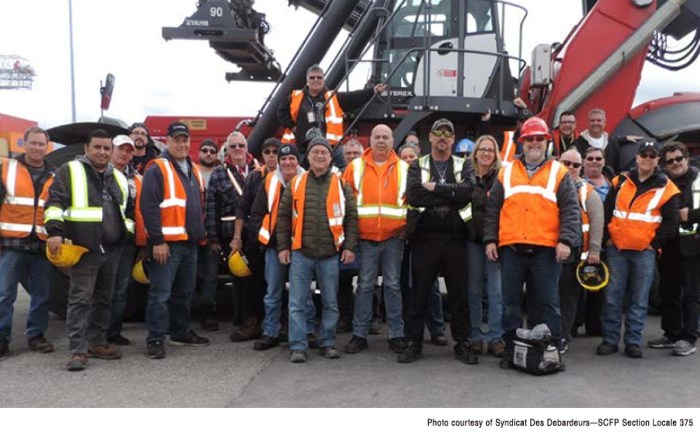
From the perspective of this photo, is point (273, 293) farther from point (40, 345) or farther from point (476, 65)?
point (476, 65)

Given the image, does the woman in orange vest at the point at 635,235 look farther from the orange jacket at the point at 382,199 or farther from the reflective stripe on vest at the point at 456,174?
the orange jacket at the point at 382,199

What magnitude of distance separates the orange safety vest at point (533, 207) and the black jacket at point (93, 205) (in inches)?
128

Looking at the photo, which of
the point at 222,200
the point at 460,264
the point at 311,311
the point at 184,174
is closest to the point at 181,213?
the point at 184,174

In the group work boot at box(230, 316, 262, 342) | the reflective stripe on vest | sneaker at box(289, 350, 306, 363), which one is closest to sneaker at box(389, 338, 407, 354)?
sneaker at box(289, 350, 306, 363)

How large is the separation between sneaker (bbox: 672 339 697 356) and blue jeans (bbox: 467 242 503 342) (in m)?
1.52

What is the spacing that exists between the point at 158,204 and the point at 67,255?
83 centimetres

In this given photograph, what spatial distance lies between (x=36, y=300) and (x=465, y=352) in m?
3.89

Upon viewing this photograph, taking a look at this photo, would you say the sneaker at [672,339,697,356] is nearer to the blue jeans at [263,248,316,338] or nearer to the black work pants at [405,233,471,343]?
the black work pants at [405,233,471,343]

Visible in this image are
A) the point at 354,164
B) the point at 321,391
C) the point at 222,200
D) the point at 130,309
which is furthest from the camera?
the point at 130,309

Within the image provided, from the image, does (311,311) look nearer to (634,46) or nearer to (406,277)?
(406,277)

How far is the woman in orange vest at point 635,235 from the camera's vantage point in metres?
5.38

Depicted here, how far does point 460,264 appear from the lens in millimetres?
5266

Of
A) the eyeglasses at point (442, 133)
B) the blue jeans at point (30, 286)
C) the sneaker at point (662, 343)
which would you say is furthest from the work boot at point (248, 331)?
the sneaker at point (662, 343)

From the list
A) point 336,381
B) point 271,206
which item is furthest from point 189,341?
point 336,381
